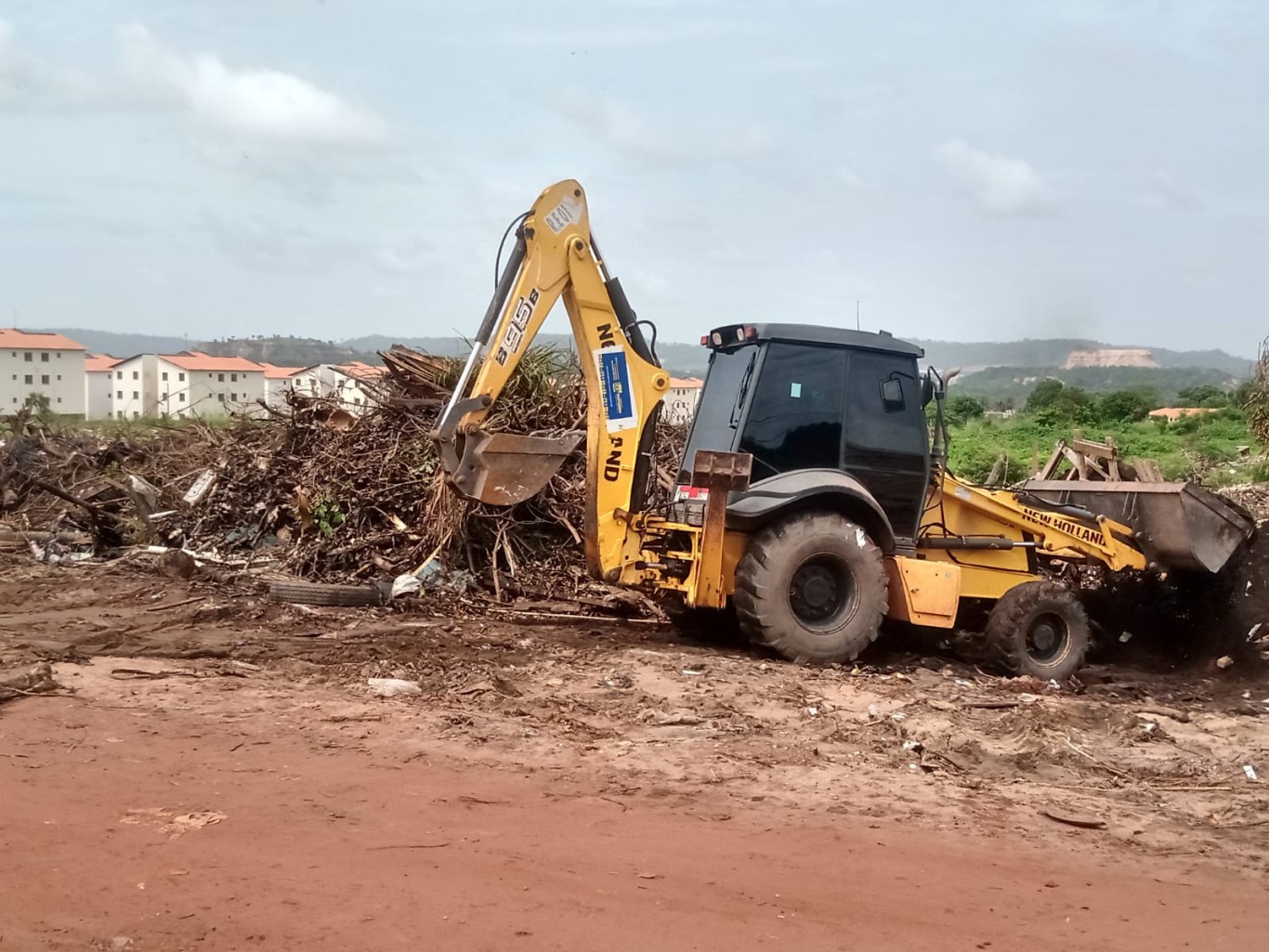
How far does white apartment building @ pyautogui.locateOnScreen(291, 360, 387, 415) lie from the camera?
→ 40.1 feet

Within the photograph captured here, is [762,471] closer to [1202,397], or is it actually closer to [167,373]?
[1202,397]

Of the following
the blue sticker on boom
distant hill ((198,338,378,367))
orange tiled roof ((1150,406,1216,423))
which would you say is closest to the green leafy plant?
the blue sticker on boom

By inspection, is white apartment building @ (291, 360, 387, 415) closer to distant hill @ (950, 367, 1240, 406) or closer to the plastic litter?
the plastic litter

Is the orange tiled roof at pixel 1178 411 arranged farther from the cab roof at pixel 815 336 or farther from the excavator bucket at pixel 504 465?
the excavator bucket at pixel 504 465

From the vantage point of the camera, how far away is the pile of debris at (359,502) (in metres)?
10.9

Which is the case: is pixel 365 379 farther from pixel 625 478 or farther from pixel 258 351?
pixel 258 351

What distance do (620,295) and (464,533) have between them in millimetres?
3454

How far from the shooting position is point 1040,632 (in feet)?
28.2

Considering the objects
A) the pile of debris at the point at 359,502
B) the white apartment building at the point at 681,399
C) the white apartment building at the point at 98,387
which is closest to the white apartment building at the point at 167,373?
the white apartment building at the point at 98,387

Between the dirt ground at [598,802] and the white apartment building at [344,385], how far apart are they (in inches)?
175

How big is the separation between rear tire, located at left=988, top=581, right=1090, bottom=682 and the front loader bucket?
3.25ft

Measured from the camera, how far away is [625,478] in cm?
806

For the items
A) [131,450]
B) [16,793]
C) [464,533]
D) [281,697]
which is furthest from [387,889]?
[131,450]

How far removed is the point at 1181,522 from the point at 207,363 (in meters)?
59.9
